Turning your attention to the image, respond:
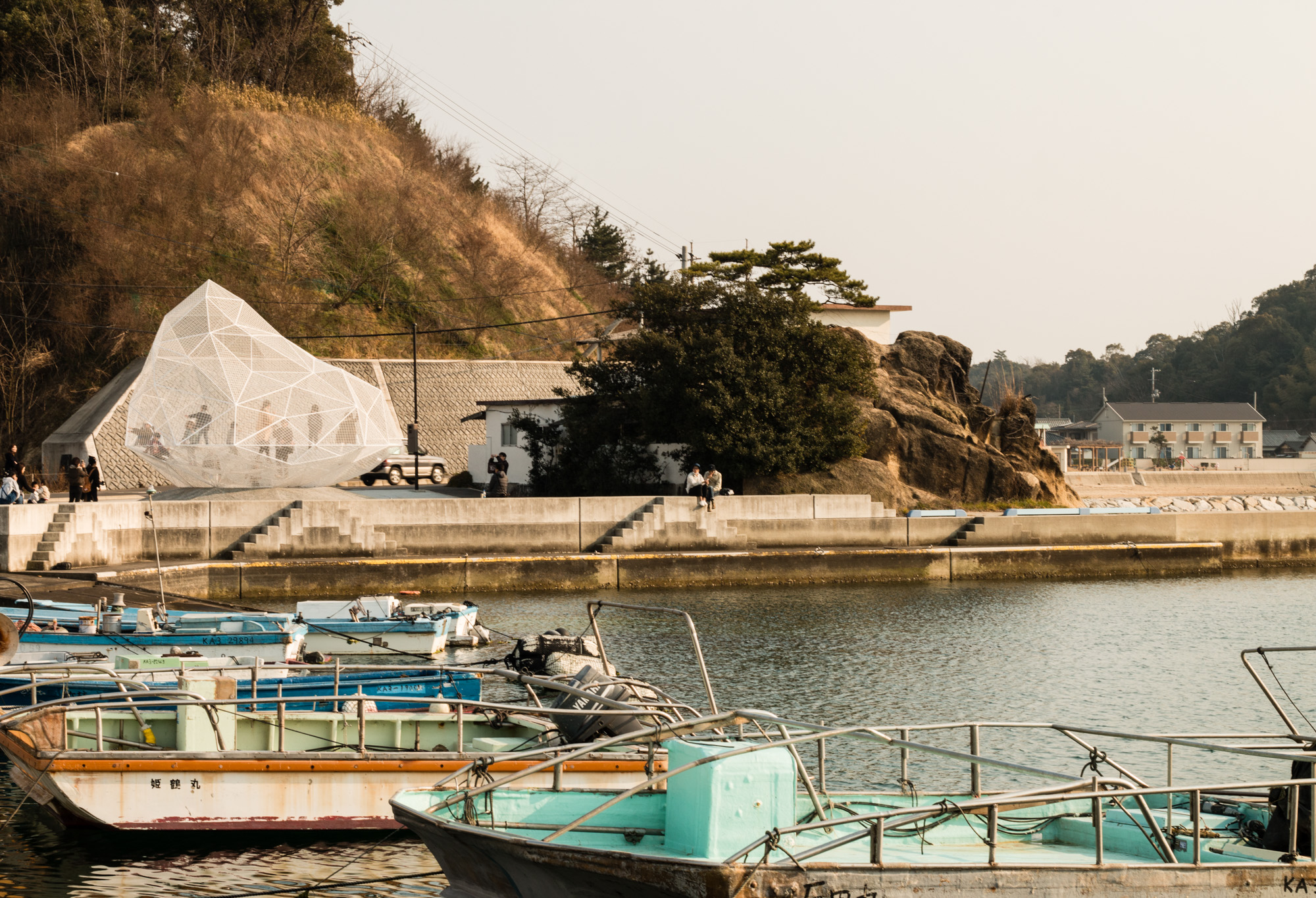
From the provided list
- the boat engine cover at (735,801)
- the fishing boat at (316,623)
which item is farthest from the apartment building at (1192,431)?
the boat engine cover at (735,801)

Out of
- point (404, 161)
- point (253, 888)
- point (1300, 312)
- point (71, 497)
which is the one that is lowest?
point (253, 888)

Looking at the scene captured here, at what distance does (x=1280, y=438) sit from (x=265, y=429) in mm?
93508

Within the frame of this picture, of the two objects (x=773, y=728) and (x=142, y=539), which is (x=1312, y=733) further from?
(x=142, y=539)

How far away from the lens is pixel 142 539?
3025 cm

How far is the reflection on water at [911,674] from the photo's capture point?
11.5 metres

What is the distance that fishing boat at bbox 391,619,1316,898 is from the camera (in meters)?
7.85

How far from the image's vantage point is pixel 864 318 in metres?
45.3

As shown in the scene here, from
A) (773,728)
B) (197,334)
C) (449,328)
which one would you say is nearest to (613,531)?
(197,334)

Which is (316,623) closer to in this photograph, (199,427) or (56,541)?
(56,541)

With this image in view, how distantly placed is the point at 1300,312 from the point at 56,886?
406 ft

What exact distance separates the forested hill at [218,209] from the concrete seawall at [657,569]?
29924 millimetres

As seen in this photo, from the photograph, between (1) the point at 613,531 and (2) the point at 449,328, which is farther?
(2) the point at 449,328

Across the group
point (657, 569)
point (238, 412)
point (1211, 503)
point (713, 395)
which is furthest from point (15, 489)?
point (1211, 503)

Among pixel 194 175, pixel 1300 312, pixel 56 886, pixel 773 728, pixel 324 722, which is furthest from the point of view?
pixel 1300 312
